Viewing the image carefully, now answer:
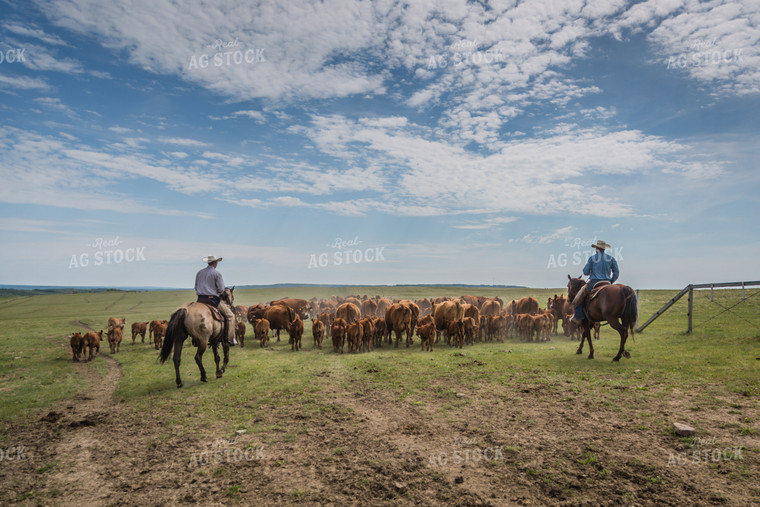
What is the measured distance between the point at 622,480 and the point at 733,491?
122cm

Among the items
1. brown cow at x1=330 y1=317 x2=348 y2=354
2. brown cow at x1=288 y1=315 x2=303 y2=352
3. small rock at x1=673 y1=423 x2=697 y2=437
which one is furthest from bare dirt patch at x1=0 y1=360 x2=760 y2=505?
brown cow at x1=288 y1=315 x2=303 y2=352

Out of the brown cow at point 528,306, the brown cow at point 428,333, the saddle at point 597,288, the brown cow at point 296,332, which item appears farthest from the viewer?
the brown cow at point 528,306

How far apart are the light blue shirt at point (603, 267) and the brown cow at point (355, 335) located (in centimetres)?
940

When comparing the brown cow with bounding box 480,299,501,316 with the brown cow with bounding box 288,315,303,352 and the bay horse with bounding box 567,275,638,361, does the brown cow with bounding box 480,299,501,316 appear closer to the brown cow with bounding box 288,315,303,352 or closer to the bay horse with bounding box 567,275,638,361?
the bay horse with bounding box 567,275,638,361

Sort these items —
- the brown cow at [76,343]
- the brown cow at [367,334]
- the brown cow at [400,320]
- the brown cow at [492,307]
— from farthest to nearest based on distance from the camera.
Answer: the brown cow at [492,307]
the brown cow at [400,320]
the brown cow at [367,334]
the brown cow at [76,343]

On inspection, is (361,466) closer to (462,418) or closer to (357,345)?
(462,418)

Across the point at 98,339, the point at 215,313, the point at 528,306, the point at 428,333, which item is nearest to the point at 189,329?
the point at 215,313

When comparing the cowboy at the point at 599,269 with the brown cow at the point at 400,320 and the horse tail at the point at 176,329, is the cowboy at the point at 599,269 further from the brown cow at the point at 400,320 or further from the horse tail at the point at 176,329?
the horse tail at the point at 176,329

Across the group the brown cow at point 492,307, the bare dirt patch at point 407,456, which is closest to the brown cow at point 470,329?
the brown cow at point 492,307

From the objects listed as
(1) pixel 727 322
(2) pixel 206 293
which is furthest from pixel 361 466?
(1) pixel 727 322

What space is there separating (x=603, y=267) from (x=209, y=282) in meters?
13.8

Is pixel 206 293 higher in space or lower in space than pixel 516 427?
higher

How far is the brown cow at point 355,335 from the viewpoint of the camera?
1669 centimetres

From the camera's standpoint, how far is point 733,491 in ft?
16.1
